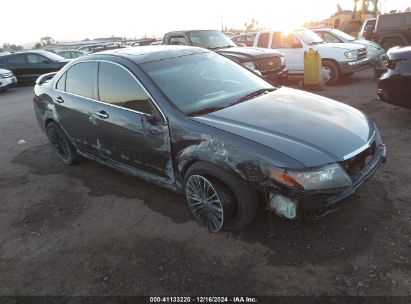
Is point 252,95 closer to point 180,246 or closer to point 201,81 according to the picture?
point 201,81

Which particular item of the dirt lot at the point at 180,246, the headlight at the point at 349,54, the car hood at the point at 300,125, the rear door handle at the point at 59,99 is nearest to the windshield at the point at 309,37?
the headlight at the point at 349,54

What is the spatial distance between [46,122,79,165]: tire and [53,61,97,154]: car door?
0.70ft

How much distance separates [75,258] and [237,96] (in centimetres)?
232

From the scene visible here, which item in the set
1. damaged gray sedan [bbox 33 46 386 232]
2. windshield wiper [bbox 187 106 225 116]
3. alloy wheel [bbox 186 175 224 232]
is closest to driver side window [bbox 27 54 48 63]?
damaged gray sedan [bbox 33 46 386 232]

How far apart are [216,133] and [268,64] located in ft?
19.4

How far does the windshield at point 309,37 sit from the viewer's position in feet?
33.8

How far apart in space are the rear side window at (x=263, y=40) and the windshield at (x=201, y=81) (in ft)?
22.2

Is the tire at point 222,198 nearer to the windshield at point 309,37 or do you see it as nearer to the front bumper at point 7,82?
the windshield at point 309,37

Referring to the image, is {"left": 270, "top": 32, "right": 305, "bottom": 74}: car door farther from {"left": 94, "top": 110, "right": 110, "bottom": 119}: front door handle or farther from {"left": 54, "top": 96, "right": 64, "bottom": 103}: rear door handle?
{"left": 94, "top": 110, "right": 110, "bottom": 119}: front door handle

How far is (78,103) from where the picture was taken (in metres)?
4.59

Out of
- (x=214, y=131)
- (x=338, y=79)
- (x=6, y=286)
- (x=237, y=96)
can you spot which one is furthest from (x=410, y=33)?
(x=6, y=286)

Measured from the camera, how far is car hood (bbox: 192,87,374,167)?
2.95m

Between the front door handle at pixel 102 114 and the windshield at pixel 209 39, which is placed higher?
the windshield at pixel 209 39

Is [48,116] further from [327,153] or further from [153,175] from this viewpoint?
[327,153]
